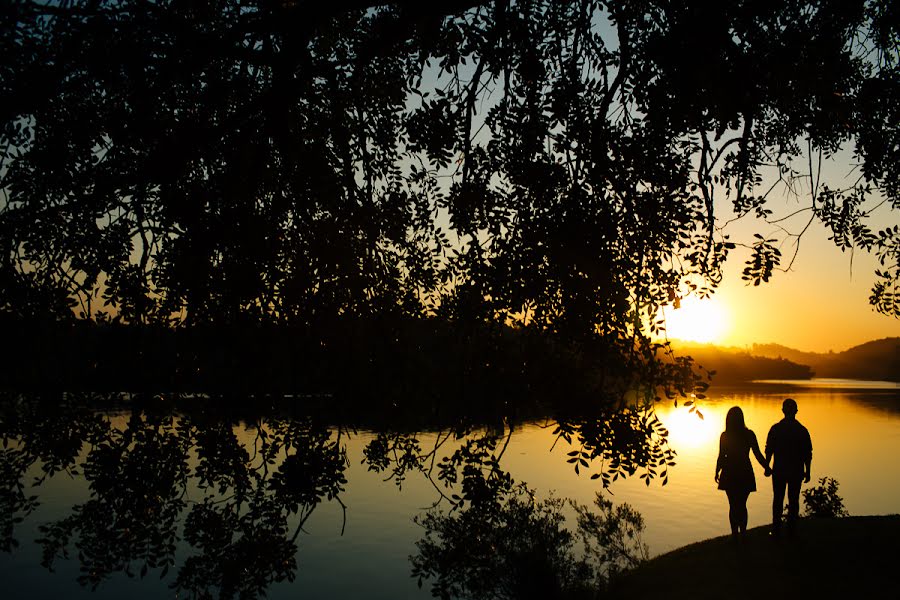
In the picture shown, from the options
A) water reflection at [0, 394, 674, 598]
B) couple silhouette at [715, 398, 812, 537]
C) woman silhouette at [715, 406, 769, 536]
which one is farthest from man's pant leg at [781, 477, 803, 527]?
water reflection at [0, 394, 674, 598]

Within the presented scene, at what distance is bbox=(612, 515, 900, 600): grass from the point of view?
33.1 feet

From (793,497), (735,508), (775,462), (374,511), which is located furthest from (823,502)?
(374,511)

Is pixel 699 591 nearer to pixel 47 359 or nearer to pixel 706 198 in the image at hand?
pixel 706 198

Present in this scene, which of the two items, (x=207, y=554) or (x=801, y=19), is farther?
(x=207, y=554)

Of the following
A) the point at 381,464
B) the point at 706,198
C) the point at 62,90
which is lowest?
the point at 381,464

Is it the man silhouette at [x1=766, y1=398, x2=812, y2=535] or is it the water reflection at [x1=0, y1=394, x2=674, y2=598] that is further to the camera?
the man silhouette at [x1=766, y1=398, x2=812, y2=535]

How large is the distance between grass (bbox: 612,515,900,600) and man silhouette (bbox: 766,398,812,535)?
33.8 inches

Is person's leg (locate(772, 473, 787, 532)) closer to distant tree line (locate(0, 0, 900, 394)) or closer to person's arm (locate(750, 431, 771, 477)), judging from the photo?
person's arm (locate(750, 431, 771, 477))

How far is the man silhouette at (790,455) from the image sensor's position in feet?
40.1

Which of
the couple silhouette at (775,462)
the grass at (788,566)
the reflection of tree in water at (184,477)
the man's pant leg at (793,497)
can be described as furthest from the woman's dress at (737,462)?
the reflection of tree in water at (184,477)

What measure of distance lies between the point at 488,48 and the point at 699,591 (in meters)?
10.00

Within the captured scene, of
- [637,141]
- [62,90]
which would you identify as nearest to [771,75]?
[637,141]

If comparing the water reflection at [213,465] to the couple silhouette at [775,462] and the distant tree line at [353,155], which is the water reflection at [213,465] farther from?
the couple silhouette at [775,462]

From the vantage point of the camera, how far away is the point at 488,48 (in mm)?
7941
